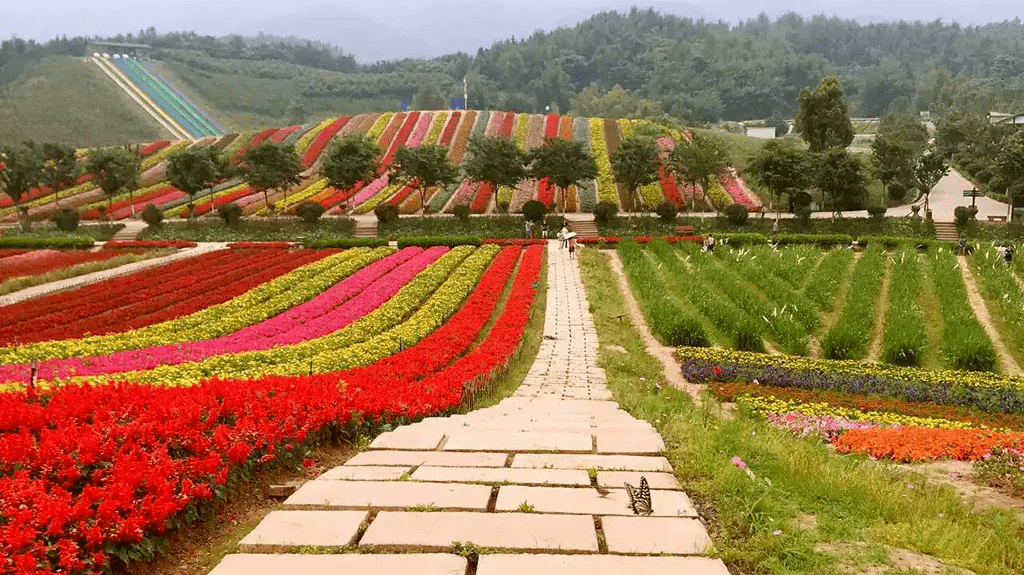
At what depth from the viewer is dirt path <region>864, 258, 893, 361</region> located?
18.8 meters

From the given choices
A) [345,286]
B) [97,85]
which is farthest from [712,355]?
[97,85]

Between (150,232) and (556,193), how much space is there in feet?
86.3

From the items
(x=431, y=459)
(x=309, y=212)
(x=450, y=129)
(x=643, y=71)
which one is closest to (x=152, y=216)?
(x=309, y=212)

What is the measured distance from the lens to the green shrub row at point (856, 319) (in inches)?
703

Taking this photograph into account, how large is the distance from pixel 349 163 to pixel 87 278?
18.9 m

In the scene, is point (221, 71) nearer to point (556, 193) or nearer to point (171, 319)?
point (556, 193)

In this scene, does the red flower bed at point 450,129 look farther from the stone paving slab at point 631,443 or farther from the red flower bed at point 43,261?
the stone paving slab at point 631,443

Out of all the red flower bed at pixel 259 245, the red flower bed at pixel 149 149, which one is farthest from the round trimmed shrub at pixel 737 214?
the red flower bed at pixel 149 149

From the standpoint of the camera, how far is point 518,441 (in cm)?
713

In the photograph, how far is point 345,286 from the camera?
24312 millimetres

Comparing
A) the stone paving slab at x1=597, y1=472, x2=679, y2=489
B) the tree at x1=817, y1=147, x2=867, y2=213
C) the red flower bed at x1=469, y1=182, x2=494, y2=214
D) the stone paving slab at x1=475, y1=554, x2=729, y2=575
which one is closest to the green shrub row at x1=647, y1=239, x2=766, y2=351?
the stone paving slab at x1=597, y1=472, x2=679, y2=489

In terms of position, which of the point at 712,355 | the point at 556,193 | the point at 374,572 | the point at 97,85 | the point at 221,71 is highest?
the point at 221,71

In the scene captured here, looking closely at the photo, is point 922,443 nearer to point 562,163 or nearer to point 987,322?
point 987,322

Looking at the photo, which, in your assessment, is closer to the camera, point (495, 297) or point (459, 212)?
point (495, 297)
